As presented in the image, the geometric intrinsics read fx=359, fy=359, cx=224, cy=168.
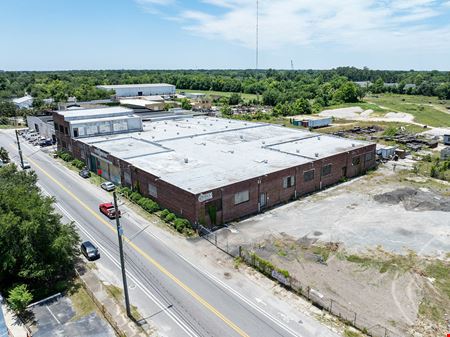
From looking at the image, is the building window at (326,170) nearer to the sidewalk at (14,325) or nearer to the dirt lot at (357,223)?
the dirt lot at (357,223)

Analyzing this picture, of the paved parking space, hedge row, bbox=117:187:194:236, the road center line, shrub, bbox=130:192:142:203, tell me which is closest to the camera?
the paved parking space

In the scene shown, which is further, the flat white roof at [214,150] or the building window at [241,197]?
the flat white roof at [214,150]

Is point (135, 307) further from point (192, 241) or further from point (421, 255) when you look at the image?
point (421, 255)

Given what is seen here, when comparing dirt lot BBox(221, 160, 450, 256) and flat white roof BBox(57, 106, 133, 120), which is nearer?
dirt lot BBox(221, 160, 450, 256)

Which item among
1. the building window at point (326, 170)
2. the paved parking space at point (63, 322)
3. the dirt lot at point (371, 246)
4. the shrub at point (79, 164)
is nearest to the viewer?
the paved parking space at point (63, 322)

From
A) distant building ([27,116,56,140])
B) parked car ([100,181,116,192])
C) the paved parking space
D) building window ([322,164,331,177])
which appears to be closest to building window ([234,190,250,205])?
building window ([322,164,331,177])

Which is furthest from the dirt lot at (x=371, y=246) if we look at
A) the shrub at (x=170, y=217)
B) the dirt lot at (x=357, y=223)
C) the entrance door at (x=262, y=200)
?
the shrub at (x=170, y=217)

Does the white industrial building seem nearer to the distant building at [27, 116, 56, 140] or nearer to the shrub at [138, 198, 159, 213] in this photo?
the distant building at [27, 116, 56, 140]
